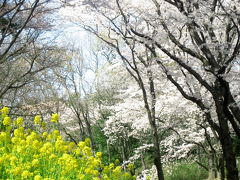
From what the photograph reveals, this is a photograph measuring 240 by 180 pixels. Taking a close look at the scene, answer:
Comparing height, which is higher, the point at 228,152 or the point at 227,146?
the point at 227,146

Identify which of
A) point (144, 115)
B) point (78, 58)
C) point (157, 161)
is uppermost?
point (78, 58)

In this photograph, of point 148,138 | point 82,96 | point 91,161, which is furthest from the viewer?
point 82,96

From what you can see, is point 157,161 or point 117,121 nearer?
point 157,161

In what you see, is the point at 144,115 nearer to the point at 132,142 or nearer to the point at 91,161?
the point at 132,142

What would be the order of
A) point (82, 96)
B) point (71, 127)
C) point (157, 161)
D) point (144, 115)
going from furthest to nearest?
1. point (71, 127)
2. point (82, 96)
3. point (144, 115)
4. point (157, 161)

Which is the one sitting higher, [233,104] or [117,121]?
[117,121]

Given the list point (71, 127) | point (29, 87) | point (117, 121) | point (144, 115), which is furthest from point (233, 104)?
point (71, 127)

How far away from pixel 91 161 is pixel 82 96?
1779 cm

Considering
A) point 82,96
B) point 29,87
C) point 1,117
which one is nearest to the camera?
point 1,117

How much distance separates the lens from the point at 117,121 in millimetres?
18547

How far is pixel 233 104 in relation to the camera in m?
6.91

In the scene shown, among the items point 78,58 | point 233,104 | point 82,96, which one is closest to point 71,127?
point 82,96

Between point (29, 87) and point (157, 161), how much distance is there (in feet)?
37.3

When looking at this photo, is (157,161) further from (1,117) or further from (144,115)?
(144,115)
